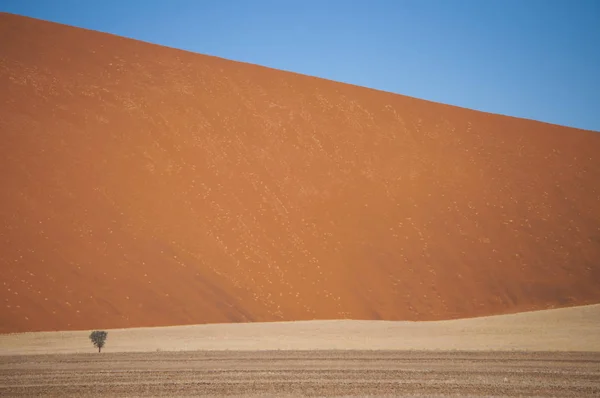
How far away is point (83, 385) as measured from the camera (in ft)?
37.1

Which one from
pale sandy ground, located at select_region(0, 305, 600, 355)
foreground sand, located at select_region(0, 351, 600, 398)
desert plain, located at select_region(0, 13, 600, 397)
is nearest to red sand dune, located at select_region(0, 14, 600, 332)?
desert plain, located at select_region(0, 13, 600, 397)

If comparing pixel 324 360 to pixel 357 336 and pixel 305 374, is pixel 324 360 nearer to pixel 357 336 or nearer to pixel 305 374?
pixel 305 374

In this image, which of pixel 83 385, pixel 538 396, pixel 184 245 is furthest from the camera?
pixel 184 245

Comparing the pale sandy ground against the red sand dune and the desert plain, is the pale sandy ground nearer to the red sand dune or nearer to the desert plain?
the desert plain

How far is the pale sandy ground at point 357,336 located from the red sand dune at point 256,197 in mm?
1490

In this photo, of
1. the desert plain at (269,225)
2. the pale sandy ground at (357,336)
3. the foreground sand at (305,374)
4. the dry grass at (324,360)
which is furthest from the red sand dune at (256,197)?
the foreground sand at (305,374)

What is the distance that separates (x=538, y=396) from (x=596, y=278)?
67.3 feet

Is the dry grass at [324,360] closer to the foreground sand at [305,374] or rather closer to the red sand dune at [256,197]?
the foreground sand at [305,374]

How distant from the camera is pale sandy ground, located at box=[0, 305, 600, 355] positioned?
17.8 metres

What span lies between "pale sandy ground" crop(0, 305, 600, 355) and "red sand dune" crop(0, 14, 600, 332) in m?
1.49

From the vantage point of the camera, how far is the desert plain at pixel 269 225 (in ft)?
59.0

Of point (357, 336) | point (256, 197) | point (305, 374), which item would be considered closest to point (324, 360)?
point (305, 374)

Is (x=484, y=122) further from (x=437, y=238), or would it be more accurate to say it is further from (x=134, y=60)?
(x=134, y=60)

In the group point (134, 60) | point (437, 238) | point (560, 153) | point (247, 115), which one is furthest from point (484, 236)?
point (134, 60)
